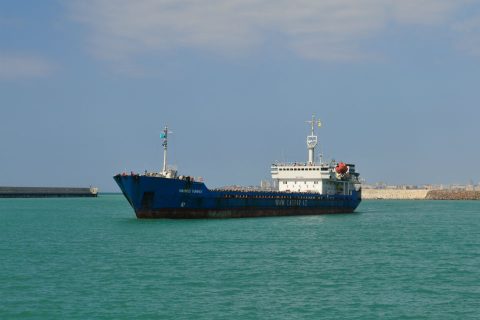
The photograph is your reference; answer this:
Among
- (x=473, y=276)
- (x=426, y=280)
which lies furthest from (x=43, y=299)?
(x=473, y=276)

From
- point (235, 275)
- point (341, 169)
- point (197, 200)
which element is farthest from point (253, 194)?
point (235, 275)

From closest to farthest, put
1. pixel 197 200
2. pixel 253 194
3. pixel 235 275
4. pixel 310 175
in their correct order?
pixel 235 275, pixel 197 200, pixel 253 194, pixel 310 175

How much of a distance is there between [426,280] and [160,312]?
1415 cm

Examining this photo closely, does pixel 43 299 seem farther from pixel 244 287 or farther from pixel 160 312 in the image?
pixel 244 287

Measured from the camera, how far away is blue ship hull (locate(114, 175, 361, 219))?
A: 6028cm

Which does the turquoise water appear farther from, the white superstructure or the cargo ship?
the white superstructure

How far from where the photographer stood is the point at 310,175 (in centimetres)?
8831

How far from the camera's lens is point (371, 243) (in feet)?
157

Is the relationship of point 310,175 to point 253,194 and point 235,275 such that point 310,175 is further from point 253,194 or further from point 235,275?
point 235,275

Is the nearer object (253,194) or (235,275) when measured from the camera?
(235,275)

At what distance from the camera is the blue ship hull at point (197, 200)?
60.3 m

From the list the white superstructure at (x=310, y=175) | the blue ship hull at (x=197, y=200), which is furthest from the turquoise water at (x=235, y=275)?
the white superstructure at (x=310, y=175)

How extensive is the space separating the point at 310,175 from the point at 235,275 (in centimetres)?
5736

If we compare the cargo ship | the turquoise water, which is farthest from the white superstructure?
the turquoise water
